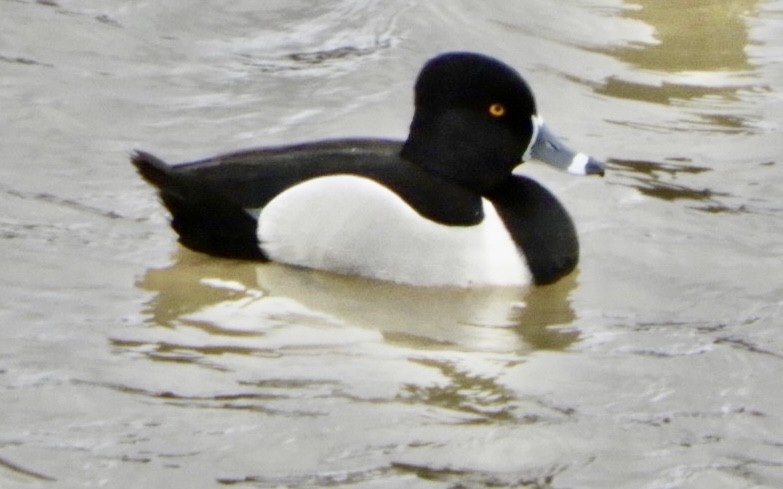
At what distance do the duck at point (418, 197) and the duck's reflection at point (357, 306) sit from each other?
69mm

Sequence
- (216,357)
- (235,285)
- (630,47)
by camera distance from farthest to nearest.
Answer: (630,47)
(235,285)
(216,357)

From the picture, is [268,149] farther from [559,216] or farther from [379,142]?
[559,216]

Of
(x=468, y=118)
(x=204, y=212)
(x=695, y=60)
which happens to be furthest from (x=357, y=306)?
(x=695, y=60)

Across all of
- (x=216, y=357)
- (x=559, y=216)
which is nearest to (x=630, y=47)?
(x=559, y=216)

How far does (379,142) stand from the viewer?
707cm

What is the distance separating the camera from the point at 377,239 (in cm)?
663

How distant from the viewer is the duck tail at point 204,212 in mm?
6758

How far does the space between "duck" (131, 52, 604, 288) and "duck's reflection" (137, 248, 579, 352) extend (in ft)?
0.23

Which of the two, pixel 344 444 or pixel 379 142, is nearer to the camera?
pixel 344 444

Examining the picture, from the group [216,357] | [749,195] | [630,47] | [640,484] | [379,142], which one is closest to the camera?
[640,484]

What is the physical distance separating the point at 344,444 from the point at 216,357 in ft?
2.85

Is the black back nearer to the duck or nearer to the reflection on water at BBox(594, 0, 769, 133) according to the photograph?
the duck

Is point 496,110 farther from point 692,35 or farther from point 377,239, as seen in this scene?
point 692,35

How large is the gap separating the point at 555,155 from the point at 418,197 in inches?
30.3
